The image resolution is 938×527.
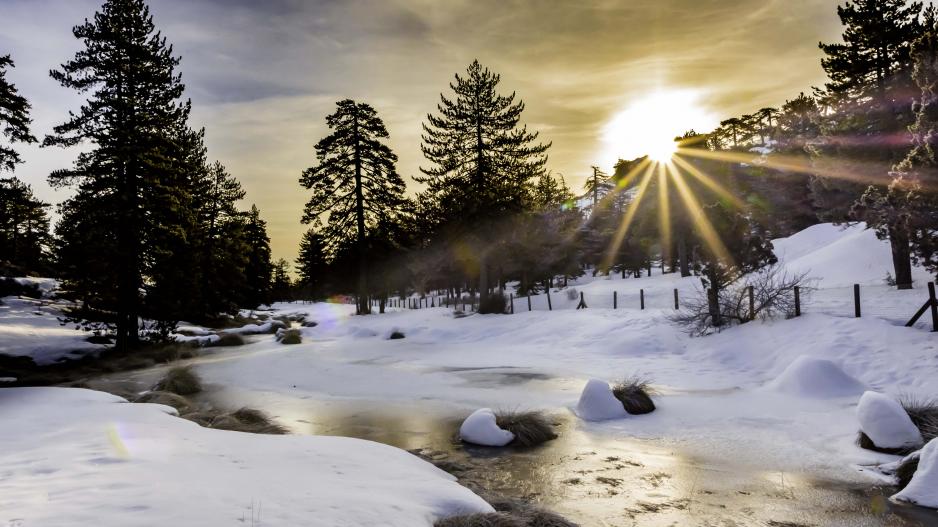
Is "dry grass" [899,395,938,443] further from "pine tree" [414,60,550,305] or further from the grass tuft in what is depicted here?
"pine tree" [414,60,550,305]

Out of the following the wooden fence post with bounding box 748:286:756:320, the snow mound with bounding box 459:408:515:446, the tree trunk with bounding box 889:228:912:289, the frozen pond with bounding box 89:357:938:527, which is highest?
the tree trunk with bounding box 889:228:912:289

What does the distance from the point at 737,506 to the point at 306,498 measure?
4.42 metres

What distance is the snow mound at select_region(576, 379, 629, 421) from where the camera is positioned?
30.7 feet

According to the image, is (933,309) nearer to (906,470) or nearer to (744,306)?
(744,306)

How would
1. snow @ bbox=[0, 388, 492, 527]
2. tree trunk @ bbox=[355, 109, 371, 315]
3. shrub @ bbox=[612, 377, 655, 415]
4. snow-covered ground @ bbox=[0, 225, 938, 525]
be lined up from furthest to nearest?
1. tree trunk @ bbox=[355, 109, 371, 315]
2. shrub @ bbox=[612, 377, 655, 415]
3. snow-covered ground @ bbox=[0, 225, 938, 525]
4. snow @ bbox=[0, 388, 492, 527]

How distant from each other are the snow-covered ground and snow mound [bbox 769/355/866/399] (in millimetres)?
28

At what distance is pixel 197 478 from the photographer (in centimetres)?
437

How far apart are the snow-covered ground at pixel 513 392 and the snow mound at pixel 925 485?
894 mm

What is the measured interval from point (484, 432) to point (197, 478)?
471 centimetres

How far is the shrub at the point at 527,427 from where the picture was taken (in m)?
8.07

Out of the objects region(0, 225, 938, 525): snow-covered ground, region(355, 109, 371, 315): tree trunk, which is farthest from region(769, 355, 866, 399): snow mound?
region(355, 109, 371, 315): tree trunk

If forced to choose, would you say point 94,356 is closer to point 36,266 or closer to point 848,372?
point 848,372

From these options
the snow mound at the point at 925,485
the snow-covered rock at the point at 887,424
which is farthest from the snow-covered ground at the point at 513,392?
the snow mound at the point at 925,485

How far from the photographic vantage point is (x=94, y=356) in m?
19.6
